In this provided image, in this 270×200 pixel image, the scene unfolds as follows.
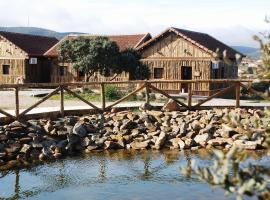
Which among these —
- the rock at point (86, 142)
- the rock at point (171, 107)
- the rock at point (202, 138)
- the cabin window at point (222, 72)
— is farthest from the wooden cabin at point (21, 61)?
the rock at point (202, 138)

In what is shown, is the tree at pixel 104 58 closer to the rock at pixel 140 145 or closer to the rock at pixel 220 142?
the rock at pixel 140 145

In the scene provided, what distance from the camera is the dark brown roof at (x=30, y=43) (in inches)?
1620

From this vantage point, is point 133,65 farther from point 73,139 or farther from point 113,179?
point 113,179

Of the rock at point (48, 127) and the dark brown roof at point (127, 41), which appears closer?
the rock at point (48, 127)

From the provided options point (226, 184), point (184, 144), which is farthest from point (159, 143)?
point (226, 184)

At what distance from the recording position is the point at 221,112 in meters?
20.5

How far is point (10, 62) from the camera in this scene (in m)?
41.2

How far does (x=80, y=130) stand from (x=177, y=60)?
1854 cm

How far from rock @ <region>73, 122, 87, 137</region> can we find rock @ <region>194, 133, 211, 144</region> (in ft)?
14.2

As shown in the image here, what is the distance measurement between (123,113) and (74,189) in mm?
8165

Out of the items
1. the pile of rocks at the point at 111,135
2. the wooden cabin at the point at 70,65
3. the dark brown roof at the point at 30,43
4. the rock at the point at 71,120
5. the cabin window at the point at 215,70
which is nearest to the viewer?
the pile of rocks at the point at 111,135

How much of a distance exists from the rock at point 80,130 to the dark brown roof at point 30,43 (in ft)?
77.4

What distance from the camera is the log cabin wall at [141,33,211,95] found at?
34.5 meters

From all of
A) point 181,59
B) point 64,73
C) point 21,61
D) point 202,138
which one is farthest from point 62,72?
point 202,138
